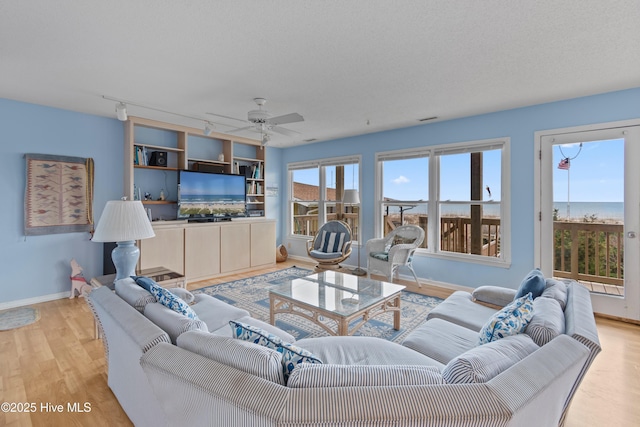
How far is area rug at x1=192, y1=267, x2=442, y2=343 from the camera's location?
114 inches

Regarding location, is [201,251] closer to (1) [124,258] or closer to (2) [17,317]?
(2) [17,317]

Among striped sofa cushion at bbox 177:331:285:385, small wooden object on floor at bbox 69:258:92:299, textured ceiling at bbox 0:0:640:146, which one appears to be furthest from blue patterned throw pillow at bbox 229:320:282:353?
small wooden object on floor at bbox 69:258:92:299

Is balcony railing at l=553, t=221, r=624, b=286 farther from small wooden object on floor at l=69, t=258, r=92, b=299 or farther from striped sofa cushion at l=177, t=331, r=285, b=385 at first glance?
small wooden object on floor at l=69, t=258, r=92, b=299

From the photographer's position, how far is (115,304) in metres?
1.71

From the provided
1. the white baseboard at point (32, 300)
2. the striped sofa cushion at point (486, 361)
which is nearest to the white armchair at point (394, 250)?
the striped sofa cushion at point (486, 361)

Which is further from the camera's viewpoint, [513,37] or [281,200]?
[281,200]

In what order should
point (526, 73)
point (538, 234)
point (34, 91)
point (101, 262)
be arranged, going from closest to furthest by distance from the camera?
point (526, 73), point (34, 91), point (538, 234), point (101, 262)

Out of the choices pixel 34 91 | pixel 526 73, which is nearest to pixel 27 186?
pixel 34 91

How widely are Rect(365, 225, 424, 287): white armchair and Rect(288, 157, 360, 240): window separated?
1.01 meters

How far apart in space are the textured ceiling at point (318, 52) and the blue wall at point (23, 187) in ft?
1.08

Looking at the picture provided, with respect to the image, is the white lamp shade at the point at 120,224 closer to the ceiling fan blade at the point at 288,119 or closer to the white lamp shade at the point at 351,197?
the ceiling fan blade at the point at 288,119

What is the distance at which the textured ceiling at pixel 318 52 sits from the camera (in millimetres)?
1883

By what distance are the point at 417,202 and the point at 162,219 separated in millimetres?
4047

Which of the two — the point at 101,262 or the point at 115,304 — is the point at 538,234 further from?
the point at 101,262
